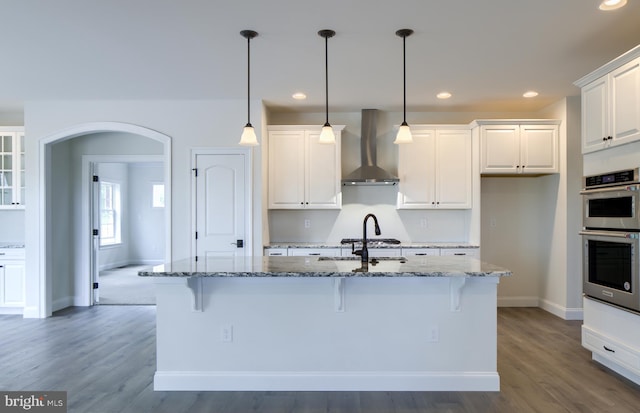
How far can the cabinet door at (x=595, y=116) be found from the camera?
3.28 meters

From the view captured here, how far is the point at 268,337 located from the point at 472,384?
1.52 m

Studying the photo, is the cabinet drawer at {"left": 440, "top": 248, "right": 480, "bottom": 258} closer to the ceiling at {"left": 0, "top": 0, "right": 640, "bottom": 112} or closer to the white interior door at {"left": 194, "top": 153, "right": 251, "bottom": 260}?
the ceiling at {"left": 0, "top": 0, "right": 640, "bottom": 112}

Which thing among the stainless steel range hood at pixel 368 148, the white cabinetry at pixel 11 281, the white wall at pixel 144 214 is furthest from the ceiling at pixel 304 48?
Answer: the white wall at pixel 144 214

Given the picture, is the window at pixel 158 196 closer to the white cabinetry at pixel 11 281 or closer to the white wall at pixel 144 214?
the white wall at pixel 144 214

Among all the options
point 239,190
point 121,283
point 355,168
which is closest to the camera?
point 239,190

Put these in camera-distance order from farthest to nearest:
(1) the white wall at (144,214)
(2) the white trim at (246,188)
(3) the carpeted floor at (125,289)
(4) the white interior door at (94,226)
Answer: (1) the white wall at (144,214), (3) the carpeted floor at (125,289), (4) the white interior door at (94,226), (2) the white trim at (246,188)

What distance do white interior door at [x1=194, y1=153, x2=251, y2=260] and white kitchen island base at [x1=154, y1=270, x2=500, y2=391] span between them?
6.18 ft

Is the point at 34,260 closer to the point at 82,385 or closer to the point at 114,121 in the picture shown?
the point at 114,121

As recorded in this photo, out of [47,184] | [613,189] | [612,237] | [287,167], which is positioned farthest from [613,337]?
[47,184]

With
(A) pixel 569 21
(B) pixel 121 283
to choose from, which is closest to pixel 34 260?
(B) pixel 121 283

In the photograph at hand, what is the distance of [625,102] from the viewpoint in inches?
120

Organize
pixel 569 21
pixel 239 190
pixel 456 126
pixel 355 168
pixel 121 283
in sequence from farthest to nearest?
pixel 121 283 → pixel 355 168 → pixel 456 126 → pixel 239 190 → pixel 569 21

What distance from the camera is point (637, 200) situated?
9.62 ft

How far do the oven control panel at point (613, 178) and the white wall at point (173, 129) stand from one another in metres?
3.33
